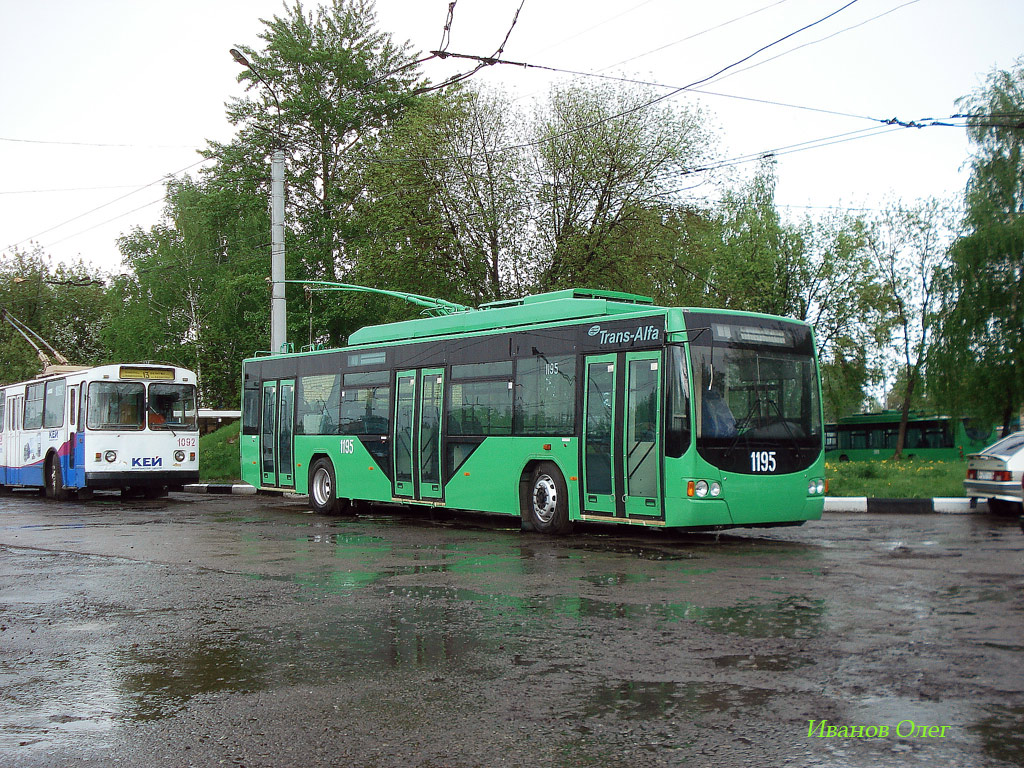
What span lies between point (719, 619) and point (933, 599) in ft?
6.55

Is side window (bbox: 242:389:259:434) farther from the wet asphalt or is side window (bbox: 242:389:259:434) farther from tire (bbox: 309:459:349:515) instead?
the wet asphalt

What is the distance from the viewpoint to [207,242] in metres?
55.8

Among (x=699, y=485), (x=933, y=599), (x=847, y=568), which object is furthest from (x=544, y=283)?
(x=933, y=599)

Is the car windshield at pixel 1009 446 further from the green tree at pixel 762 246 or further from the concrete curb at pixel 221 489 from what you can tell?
the green tree at pixel 762 246

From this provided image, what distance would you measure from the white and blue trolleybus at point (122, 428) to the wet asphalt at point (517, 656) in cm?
1197

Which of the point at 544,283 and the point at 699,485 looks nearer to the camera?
the point at 699,485

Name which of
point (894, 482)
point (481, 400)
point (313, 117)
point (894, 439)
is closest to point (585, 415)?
point (481, 400)

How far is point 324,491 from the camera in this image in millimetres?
19734

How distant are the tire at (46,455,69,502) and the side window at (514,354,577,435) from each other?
49.4 feet

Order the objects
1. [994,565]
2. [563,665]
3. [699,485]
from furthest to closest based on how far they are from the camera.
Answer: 1. [699,485]
2. [994,565]
3. [563,665]

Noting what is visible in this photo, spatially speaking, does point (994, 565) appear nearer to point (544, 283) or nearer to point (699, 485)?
point (699, 485)

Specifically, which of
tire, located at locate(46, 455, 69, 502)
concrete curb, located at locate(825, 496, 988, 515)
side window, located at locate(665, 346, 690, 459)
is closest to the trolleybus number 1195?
side window, located at locate(665, 346, 690, 459)

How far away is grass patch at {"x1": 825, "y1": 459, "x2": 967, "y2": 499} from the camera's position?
2041 cm

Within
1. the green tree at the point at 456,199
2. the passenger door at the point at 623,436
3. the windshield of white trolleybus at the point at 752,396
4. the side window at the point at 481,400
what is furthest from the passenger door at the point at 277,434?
the windshield of white trolleybus at the point at 752,396
